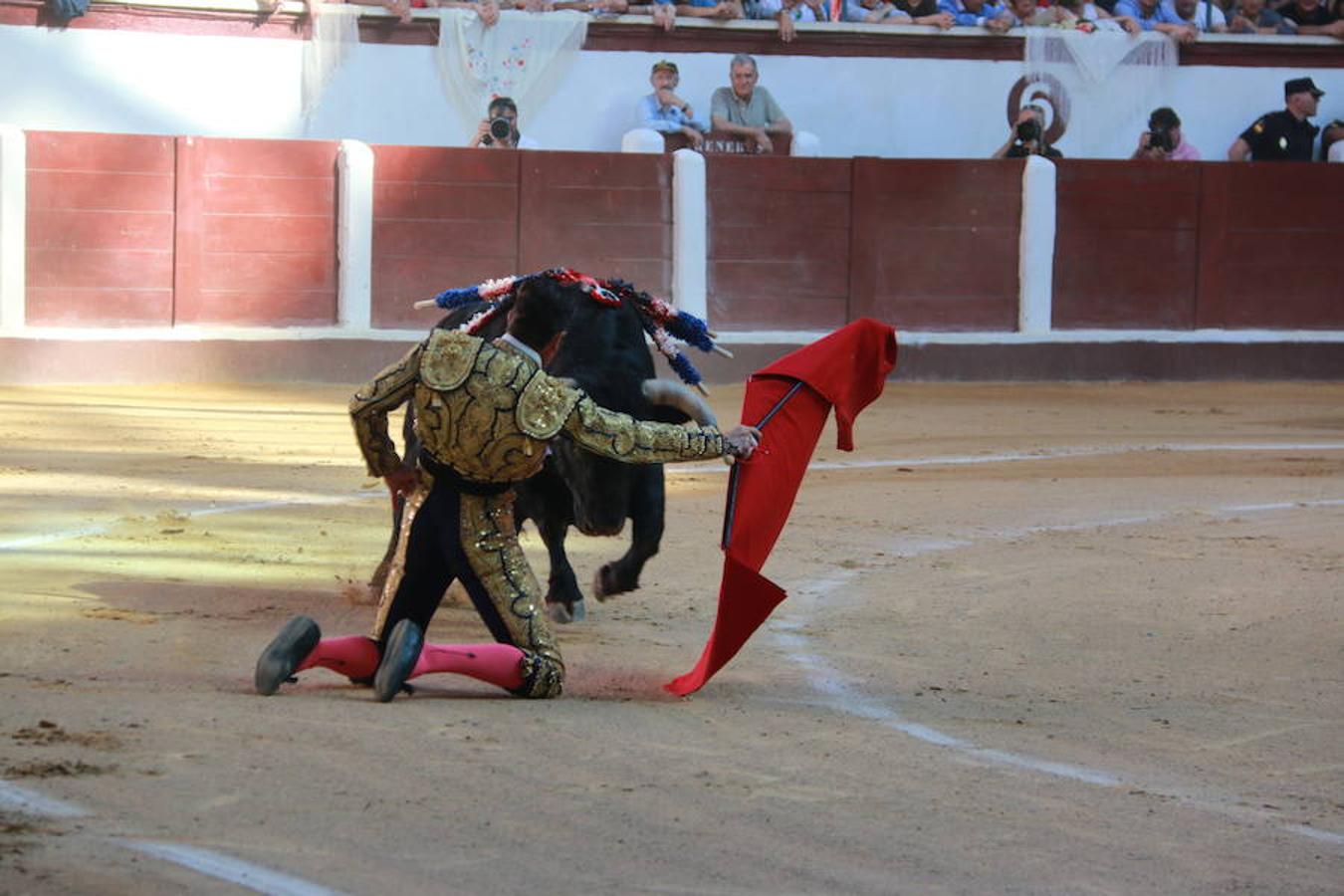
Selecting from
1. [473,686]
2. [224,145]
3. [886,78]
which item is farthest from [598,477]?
[886,78]

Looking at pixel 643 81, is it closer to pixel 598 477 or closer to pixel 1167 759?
pixel 598 477

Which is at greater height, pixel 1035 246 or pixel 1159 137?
pixel 1159 137

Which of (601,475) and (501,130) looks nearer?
(601,475)

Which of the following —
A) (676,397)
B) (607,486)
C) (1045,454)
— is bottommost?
(1045,454)

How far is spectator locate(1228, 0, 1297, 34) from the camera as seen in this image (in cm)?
1258

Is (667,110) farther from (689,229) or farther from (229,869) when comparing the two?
(229,869)

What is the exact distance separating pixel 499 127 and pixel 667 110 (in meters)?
1.08

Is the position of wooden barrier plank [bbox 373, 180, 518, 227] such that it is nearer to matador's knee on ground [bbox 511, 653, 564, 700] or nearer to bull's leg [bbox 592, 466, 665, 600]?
bull's leg [bbox 592, 466, 665, 600]

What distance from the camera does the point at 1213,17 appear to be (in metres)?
12.6

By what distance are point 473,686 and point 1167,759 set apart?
4.18ft

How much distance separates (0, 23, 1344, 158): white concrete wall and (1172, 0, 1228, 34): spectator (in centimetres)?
31

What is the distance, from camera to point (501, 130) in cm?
1072

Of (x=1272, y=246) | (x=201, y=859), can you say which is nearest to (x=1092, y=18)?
(x=1272, y=246)

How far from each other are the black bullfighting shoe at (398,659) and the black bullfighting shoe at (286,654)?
0.43 ft
